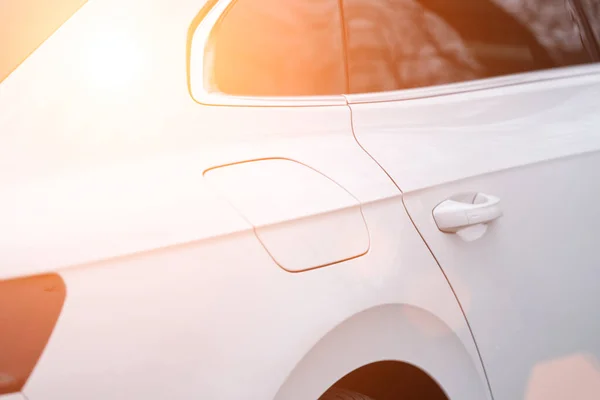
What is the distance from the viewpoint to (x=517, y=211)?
6.43 feet

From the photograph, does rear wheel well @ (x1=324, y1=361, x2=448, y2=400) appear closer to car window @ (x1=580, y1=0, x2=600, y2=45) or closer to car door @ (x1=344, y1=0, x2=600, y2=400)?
car door @ (x1=344, y1=0, x2=600, y2=400)

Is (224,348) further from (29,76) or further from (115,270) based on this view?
(29,76)

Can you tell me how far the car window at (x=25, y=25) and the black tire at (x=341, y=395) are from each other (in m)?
1.01

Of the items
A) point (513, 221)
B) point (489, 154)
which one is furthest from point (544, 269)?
point (489, 154)

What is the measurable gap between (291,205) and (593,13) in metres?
1.62

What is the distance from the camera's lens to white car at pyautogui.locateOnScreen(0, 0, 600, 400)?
126cm

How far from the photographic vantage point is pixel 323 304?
1.51m

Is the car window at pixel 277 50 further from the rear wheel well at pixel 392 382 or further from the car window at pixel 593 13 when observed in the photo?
the car window at pixel 593 13

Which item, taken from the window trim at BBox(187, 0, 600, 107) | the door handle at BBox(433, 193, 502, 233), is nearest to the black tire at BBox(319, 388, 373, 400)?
the door handle at BBox(433, 193, 502, 233)

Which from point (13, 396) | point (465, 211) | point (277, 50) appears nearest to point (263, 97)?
point (277, 50)

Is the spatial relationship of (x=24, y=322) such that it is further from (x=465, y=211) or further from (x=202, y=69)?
(x=465, y=211)

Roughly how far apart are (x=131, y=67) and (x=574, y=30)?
1699 mm

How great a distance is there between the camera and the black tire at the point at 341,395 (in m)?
1.78

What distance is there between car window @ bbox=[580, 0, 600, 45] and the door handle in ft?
3.38
